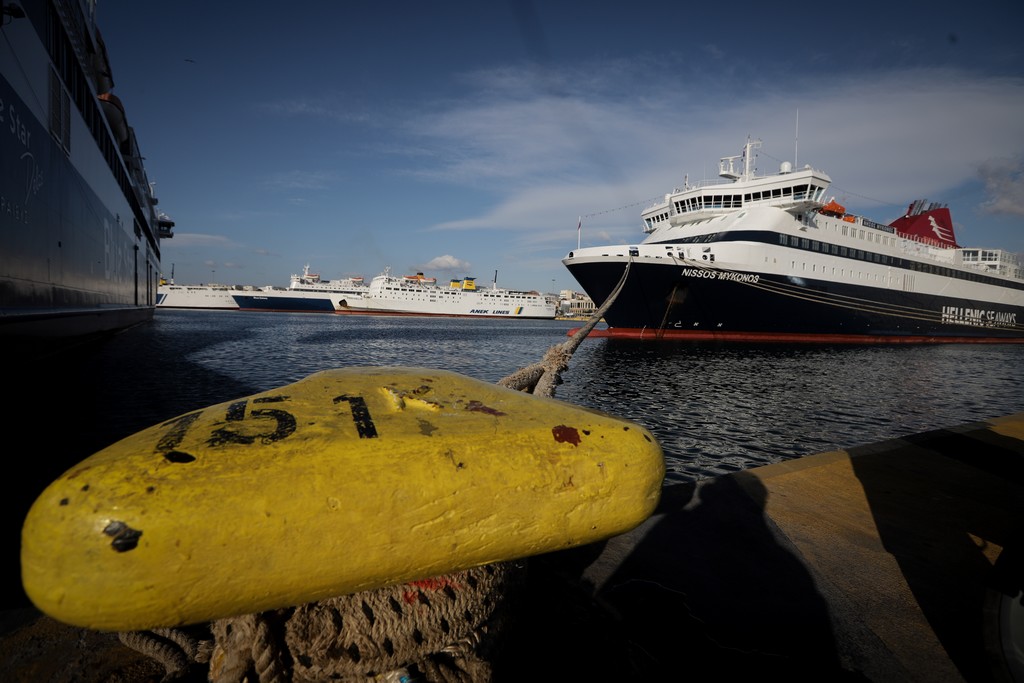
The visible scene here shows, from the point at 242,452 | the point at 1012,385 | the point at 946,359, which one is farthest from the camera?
the point at 946,359

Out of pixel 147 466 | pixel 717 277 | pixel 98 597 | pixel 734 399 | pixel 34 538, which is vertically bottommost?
pixel 734 399

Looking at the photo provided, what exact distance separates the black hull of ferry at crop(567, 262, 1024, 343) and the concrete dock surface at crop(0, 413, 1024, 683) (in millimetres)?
19897

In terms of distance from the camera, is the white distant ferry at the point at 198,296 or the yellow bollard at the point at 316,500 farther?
the white distant ferry at the point at 198,296

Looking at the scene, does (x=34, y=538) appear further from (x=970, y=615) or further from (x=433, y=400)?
(x=970, y=615)

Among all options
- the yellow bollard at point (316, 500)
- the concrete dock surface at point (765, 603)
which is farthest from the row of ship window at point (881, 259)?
the yellow bollard at point (316, 500)

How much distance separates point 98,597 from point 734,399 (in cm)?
1228

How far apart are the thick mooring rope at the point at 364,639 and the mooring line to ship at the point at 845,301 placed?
2485cm

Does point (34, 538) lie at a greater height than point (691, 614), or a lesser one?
greater

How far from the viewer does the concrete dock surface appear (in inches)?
73.1

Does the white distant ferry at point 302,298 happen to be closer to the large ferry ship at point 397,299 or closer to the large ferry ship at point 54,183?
the large ferry ship at point 397,299

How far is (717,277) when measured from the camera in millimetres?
24969

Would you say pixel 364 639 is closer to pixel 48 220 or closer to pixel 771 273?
pixel 48 220

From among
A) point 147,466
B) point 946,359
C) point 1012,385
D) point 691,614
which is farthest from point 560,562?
point 946,359

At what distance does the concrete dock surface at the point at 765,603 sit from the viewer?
186cm
